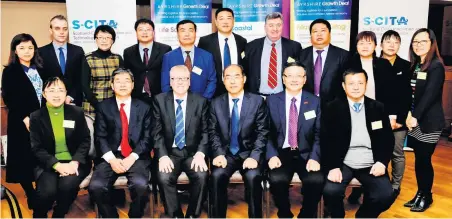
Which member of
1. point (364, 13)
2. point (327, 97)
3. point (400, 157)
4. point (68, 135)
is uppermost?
point (364, 13)

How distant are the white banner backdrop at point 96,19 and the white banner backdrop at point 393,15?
2868 millimetres

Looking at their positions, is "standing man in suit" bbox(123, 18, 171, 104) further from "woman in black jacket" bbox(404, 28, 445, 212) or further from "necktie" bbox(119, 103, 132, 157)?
"woman in black jacket" bbox(404, 28, 445, 212)

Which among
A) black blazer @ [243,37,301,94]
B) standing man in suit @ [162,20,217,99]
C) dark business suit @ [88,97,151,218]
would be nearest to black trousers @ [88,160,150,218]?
dark business suit @ [88,97,151,218]

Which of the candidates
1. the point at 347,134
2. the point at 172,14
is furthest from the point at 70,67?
the point at 347,134

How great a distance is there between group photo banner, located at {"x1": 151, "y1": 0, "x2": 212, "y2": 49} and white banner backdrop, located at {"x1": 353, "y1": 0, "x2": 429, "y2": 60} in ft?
6.53

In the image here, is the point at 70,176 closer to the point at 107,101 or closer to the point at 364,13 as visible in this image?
the point at 107,101

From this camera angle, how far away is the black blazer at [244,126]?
3.19 meters

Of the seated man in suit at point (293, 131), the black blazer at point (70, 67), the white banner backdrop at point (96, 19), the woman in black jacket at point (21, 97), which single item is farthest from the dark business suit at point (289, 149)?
the white banner backdrop at point (96, 19)

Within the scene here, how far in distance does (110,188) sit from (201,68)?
1.34 metres

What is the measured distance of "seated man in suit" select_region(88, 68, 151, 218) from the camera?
3.05m

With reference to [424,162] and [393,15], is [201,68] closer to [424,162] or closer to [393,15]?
[424,162]

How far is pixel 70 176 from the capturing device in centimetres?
296

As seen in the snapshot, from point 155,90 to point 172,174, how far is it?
1076 mm

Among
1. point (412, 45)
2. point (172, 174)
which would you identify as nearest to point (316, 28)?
point (412, 45)
